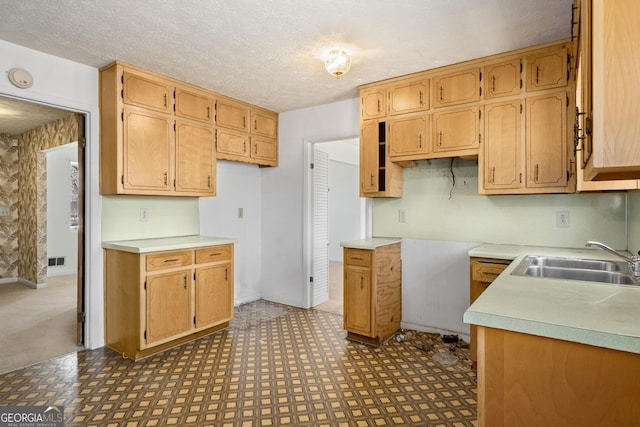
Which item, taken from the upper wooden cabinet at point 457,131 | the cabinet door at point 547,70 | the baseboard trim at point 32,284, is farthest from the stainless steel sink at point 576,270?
the baseboard trim at point 32,284

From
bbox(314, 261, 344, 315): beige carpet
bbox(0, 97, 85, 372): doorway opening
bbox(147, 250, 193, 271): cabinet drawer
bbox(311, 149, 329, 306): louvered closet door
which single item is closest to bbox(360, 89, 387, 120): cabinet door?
bbox(311, 149, 329, 306): louvered closet door

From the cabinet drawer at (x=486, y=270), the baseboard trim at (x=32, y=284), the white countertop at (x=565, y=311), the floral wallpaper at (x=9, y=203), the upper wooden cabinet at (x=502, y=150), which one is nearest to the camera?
the white countertop at (x=565, y=311)

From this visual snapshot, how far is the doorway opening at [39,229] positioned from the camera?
338 centimetres

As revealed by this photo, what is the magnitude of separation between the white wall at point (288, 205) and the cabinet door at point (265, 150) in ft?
0.27

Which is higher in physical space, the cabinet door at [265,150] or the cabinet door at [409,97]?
the cabinet door at [409,97]

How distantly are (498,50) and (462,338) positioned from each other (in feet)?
8.10

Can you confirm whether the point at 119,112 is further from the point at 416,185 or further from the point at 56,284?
the point at 56,284

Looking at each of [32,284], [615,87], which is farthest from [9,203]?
[615,87]

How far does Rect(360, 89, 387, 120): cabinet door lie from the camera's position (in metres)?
3.35

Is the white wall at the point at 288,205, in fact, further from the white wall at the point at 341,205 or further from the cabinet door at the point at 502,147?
the white wall at the point at 341,205

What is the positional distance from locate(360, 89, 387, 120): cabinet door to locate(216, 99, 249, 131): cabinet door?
139 cm

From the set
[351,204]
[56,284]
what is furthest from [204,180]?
[351,204]

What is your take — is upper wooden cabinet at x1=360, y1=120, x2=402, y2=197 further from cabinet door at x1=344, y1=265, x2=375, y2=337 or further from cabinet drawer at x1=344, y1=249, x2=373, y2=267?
cabinet door at x1=344, y1=265, x2=375, y2=337

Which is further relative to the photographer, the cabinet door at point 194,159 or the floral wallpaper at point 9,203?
the floral wallpaper at point 9,203
